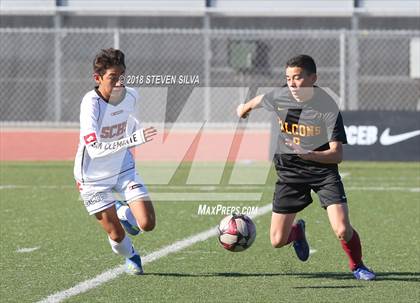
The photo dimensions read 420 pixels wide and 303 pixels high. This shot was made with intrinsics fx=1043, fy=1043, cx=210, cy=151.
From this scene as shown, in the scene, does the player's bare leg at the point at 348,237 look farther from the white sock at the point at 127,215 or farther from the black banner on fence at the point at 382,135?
the black banner on fence at the point at 382,135

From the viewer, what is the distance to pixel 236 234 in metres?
8.00

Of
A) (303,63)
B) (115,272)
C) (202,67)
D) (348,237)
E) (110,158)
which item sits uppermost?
(303,63)

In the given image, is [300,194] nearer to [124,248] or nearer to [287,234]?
[287,234]

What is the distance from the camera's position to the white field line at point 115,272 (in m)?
7.23

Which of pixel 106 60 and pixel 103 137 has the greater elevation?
pixel 106 60

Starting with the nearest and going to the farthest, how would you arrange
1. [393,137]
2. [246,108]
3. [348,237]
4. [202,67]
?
[348,237]
[246,108]
[393,137]
[202,67]

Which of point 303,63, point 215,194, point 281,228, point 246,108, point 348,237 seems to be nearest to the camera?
point 303,63

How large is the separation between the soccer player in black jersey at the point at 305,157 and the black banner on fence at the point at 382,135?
8228 millimetres

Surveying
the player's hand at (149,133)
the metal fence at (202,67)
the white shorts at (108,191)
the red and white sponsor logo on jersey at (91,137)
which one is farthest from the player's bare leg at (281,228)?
the metal fence at (202,67)

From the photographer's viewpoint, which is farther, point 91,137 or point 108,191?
point 108,191

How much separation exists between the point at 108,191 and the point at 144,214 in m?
0.35

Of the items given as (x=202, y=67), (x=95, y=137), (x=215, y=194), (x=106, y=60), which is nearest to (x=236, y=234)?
(x=95, y=137)

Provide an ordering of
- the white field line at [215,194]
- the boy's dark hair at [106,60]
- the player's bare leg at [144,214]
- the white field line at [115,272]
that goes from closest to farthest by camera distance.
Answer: the white field line at [115,272]
the boy's dark hair at [106,60]
the player's bare leg at [144,214]
the white field line at [215,194]

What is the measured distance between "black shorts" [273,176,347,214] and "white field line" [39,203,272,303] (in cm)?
128
